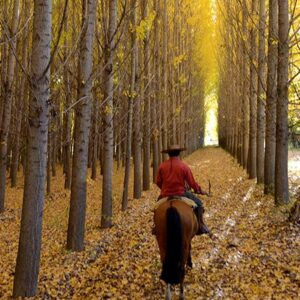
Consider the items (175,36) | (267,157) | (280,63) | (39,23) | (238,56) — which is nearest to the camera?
(39,23)

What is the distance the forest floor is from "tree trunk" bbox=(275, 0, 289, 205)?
718 mm

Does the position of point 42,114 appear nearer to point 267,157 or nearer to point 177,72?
point 267,157

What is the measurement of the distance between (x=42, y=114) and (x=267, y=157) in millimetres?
9117

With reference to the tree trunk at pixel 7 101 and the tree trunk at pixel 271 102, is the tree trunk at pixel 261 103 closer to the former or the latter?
the tree trunk at pixel 271 102

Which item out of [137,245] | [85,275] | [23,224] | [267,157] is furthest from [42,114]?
[267,157]

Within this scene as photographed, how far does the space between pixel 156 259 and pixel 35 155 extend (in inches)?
125

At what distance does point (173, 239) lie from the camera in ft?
16.6

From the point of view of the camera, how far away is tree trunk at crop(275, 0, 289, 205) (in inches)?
375

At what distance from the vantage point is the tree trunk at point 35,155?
16.4 feet

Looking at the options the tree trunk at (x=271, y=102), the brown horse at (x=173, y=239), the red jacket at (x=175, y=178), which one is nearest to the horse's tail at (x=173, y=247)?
the brown horse at (x=173, y=239)

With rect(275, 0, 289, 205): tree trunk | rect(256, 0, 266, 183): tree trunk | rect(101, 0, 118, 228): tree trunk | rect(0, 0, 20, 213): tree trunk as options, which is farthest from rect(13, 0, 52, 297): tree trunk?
rect(256, 0, 266, 183): tree trunk

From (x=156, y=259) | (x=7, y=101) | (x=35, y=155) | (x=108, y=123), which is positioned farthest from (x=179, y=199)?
(x=7, y=101)

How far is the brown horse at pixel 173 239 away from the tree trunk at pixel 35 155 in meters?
1.75

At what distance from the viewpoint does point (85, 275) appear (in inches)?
252
